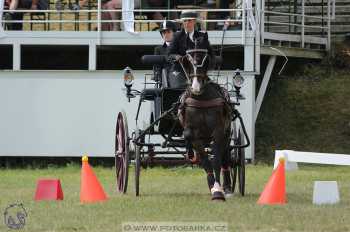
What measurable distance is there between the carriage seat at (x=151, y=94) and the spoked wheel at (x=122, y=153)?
55 centimetres

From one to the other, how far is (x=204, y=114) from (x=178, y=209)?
144 centimetres

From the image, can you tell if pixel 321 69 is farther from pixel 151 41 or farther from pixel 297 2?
pixel 151 41

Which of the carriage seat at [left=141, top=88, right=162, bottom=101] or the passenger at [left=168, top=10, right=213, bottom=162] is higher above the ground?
the passenger at [left=168, top=10, right=213, bottom=162]

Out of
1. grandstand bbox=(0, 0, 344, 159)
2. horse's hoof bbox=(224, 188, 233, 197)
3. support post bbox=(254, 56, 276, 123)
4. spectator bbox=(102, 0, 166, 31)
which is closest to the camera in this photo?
horse's hoof bbox=(224, 188, 233, 197)

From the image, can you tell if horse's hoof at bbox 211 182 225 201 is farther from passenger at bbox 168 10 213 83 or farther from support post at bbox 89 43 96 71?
support post at bbox 89 43 96 71

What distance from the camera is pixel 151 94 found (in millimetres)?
14211

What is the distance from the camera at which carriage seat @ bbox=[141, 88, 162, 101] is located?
46.2 feet

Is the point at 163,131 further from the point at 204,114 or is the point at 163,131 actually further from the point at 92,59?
the point at 92,59

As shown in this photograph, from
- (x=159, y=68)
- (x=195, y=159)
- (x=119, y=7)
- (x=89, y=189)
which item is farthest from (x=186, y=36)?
(x=119, y=7)

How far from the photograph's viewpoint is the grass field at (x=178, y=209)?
10.9 metres

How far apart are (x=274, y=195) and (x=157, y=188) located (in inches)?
128

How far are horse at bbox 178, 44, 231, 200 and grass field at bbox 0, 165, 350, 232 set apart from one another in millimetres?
459

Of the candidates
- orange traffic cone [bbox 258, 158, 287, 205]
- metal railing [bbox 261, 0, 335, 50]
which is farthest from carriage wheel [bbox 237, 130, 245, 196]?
metal railing [bbox 261, 0, 335, 50]

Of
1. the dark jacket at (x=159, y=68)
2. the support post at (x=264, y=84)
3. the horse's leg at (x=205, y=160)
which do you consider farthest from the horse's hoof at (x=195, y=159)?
the support post at (x=264, y=84)
